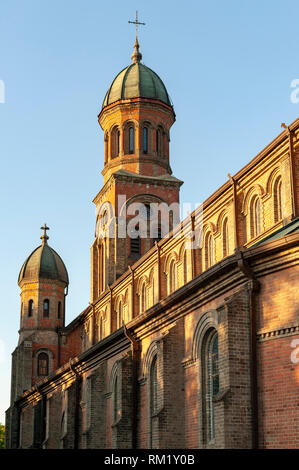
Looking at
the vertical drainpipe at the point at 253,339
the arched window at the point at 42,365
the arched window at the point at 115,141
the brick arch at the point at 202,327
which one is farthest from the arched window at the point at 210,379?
the arched window at the point at 42,365

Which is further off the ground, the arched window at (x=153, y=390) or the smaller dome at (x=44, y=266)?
the smaller dome at (x=44, y=266)

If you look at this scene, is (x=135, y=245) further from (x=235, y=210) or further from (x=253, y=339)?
(x=253, y=339)

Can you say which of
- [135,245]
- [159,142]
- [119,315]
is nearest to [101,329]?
[119,315]

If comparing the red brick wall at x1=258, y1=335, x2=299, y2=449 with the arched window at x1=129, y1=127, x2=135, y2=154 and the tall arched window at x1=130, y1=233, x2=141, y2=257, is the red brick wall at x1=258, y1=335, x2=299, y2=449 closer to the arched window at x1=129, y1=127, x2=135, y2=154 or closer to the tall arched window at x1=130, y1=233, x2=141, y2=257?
the tall arched window at x1=130, y1=233, x2=141, y2=257

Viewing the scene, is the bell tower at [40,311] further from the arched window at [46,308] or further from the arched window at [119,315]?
the arched window at [119,315]

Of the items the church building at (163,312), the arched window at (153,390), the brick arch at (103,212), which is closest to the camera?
the church building at (163,312)

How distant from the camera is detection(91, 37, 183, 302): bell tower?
45500 mm

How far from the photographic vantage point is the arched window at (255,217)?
86.9 ft

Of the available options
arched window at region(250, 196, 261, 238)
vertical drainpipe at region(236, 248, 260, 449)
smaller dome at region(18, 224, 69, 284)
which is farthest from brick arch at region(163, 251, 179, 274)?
smaller dome at region(18, 224, 69, 284)

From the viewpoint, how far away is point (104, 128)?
50156mm

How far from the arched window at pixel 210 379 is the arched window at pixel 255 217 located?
781 centimetres

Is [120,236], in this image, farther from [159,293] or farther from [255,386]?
[255,386]

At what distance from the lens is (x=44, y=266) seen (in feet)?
182
